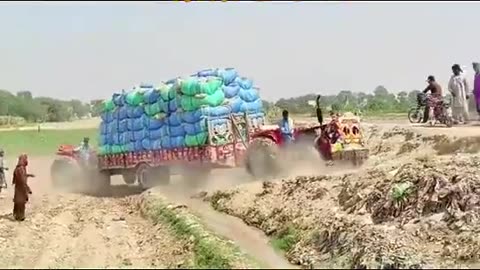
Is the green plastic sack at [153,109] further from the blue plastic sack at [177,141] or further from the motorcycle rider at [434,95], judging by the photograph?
the motorcycle rider at [434,95]

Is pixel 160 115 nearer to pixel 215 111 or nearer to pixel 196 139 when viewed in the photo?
pixel 196 139

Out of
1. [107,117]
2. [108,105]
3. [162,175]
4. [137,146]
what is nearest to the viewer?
[162,175]

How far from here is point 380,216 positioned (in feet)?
49.2

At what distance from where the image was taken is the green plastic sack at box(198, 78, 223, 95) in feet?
70.7

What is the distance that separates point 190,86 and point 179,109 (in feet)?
2.62

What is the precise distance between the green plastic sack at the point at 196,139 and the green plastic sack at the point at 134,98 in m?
2.36

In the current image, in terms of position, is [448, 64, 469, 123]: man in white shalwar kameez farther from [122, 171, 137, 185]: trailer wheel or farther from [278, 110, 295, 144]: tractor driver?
[122, 171, 137, 185]: trailer wheel

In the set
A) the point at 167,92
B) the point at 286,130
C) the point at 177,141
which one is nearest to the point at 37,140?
the point at 167,92

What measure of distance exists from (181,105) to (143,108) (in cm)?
200

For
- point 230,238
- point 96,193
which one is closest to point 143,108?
point 96,193

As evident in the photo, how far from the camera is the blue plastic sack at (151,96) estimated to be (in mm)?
23125

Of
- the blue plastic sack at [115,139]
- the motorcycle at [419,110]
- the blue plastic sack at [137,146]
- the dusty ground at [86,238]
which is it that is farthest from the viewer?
the motorcycle at [419,110]

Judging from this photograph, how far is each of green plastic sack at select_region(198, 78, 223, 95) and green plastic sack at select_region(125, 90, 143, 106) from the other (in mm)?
2725

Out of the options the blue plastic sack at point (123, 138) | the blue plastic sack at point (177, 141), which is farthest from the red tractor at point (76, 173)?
the blue plastic sack at point (177, 141)
